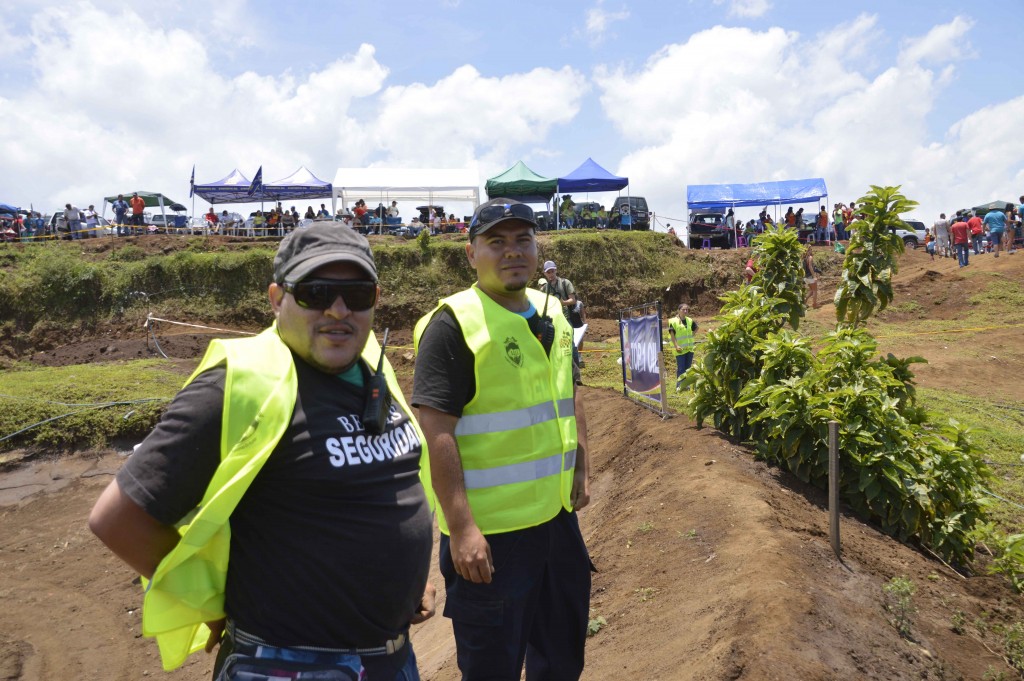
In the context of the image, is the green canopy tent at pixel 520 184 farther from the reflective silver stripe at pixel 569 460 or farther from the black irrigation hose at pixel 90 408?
the reflective silver stripe at pixel 569 460

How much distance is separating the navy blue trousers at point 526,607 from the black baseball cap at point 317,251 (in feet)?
3.78

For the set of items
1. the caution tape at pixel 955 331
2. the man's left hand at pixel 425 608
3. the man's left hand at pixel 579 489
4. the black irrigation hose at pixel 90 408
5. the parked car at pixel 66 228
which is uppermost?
the parked car at pixel 66 228

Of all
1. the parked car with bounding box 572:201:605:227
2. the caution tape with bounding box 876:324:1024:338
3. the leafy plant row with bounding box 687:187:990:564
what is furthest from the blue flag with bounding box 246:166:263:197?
the leafy plant row with bounding box 687:187:990:564

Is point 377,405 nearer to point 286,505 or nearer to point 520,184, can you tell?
point 286,505

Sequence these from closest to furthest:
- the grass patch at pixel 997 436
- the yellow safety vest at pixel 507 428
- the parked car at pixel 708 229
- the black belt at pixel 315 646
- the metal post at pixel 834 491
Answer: the black belt at pixel 315 646, the yellow safety vest at pixel 507 428, the metal post at pixel 834 491, the grass patch at pixel 997 436, the parked car at pixel 708 229

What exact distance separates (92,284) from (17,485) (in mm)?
15371

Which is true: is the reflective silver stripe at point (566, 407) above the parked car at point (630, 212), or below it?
below

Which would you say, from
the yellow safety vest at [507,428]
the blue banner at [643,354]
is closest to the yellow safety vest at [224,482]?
the yellow safety vest at [507,428]

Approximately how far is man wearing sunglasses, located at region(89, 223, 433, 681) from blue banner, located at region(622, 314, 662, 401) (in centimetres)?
649

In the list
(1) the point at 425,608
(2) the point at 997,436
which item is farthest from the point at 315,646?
(2) the point at 997,436

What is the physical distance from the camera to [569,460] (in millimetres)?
3023

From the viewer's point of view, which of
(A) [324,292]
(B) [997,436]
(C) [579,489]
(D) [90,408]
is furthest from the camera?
(D) [90,408]

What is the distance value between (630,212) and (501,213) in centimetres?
2751

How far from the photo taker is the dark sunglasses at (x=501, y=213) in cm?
295
